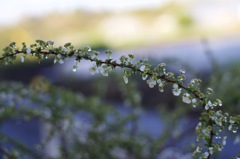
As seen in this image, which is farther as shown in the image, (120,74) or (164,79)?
(120,74)

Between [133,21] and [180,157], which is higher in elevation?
[133,21]

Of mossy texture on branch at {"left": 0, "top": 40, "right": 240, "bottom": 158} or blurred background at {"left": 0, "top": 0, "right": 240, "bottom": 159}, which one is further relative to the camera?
blurred background at {"left": 0, "top": 0, "right": 240, "bottom": 159}

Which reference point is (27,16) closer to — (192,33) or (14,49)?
(192,33)

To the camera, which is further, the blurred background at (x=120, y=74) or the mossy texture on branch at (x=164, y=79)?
the blurred background at (x=120, y=74)

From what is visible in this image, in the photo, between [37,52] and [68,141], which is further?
[68,141]

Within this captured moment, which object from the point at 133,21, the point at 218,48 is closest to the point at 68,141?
the point at 218,48

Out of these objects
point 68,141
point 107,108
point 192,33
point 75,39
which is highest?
point 192,33

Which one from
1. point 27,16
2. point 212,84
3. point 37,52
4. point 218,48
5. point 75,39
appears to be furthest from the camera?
point 27,16

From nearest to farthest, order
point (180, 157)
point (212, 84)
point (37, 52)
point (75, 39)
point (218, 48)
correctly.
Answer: point (37, 52) → point (212, 84) → point (180, 157) → point (218, 48) → point (75, 39)
